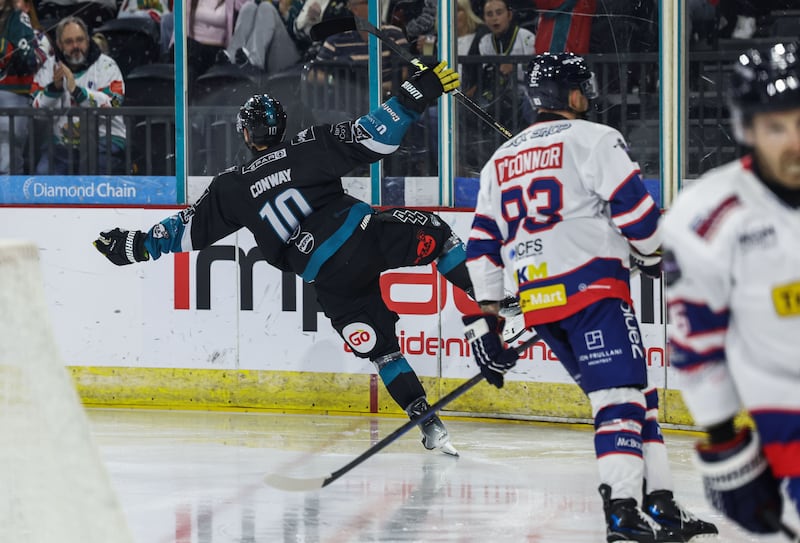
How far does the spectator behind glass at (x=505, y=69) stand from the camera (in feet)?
19.3

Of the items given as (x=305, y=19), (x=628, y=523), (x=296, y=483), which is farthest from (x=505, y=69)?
(x=628, y=523)

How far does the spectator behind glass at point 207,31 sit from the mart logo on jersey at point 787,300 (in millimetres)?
4737

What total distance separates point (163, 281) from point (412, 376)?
159 centimetres

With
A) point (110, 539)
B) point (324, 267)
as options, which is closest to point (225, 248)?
point (324, 267)

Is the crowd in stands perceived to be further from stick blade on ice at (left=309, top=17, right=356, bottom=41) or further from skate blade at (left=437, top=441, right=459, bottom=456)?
skate blade at (left=437, top=441, right=459, bottom=456)

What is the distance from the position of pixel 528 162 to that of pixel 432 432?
5.74 feet

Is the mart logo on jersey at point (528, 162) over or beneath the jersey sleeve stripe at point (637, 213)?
over

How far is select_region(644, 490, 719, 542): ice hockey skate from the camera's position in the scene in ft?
11.4

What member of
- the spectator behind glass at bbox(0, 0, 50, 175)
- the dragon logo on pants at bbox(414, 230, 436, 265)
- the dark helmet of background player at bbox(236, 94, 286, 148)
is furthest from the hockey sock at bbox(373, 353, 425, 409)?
the spectator behind glass at bbox(0, 0, 50, 175)

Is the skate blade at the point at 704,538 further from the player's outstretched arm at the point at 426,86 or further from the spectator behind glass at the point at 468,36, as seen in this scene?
the spectator behind glass at the point at 468,36

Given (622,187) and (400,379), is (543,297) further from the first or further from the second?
(400,379)

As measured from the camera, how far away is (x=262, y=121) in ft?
16.1

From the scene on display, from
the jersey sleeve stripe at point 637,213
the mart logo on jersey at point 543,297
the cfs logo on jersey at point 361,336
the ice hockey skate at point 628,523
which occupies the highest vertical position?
the jersey sleeve stripe at point 637,213

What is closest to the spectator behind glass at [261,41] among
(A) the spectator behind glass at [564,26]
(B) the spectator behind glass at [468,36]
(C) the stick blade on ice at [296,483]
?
(B) the spectator behind glass at [468,36]
